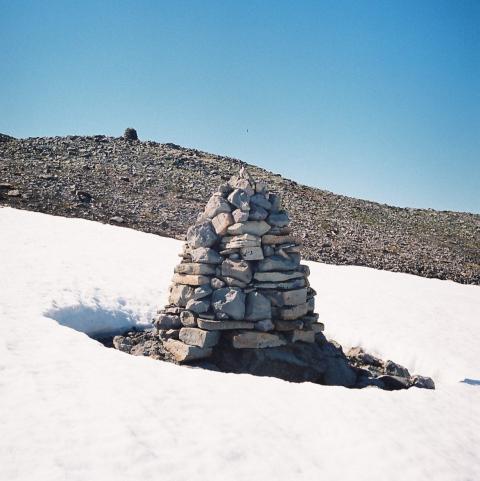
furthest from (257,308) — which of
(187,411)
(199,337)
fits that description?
(187,411)

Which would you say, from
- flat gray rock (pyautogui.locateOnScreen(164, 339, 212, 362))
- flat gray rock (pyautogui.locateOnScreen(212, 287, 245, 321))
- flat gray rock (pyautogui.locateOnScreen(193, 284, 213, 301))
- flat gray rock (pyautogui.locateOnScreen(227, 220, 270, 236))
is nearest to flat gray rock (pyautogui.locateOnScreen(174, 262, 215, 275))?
flat gray rock (pyautogui.locateOnScreen(193, 284, 213, 301))

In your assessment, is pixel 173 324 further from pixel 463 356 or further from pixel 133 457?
pixel 463 356

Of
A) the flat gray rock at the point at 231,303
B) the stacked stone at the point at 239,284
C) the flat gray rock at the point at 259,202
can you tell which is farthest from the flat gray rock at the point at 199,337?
the flat gray rock at the point at 259,202

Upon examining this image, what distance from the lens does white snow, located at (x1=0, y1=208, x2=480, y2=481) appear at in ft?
16.4

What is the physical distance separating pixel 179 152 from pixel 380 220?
95.8ft

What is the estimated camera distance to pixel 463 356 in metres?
12.3

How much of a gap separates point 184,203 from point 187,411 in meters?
28.4

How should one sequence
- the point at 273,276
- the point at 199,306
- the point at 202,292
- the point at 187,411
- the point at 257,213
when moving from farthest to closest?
the point at 257,213 → the point at 273,276 → the point at 202,292 → the point at 199,306 → the point at 187,411

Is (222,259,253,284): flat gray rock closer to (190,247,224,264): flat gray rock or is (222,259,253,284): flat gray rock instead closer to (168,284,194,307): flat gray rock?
(190,247,224,264): flat gray rock

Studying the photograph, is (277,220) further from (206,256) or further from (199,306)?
(199,306)

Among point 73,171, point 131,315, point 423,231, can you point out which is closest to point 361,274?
point 131,315

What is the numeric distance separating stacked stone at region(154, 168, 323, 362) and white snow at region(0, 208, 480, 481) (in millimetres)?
2018

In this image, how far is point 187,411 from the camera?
6395 mm

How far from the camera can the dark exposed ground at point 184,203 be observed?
27.0 m
